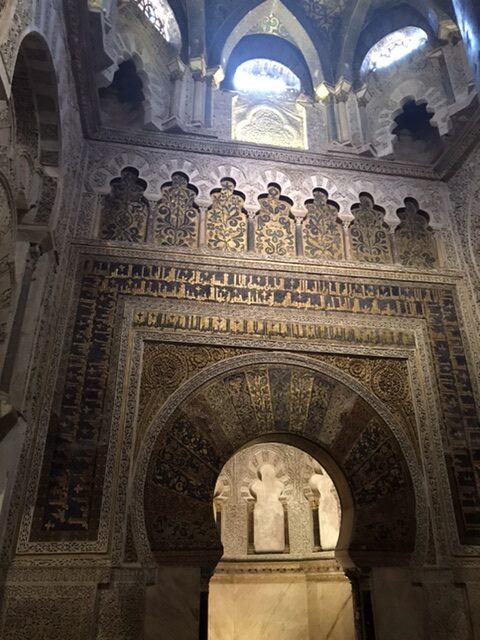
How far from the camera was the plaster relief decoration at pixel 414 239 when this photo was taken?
538 cm

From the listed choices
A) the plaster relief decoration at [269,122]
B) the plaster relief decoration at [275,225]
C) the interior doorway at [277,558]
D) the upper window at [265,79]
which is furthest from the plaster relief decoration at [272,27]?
the interior doorway at [277,558]

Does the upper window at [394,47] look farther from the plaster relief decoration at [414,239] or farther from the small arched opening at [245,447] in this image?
the small arched opening at [245,447]

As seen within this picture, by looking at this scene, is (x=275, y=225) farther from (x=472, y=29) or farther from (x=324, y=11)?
(x=324, y=11)

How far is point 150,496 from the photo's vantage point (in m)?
3.92

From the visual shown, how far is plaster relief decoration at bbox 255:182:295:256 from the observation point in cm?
517

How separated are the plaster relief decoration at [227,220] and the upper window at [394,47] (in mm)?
2497

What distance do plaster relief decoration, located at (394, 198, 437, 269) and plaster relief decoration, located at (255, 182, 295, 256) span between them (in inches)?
46.4

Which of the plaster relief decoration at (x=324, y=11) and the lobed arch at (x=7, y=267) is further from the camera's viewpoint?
the plaster relief decoration at (x=324, y=11)

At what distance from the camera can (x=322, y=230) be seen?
538cm

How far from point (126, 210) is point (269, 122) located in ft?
6.98

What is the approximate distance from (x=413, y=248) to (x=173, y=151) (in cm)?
277

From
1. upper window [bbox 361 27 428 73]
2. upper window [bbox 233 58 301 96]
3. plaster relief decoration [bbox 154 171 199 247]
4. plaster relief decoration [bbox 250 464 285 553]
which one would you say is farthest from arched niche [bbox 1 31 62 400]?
upper window [bbox 361 27 428 73]

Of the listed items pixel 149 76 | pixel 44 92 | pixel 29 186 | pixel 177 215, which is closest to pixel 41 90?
pixel 44 92

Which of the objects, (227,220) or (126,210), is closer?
(126,210)
